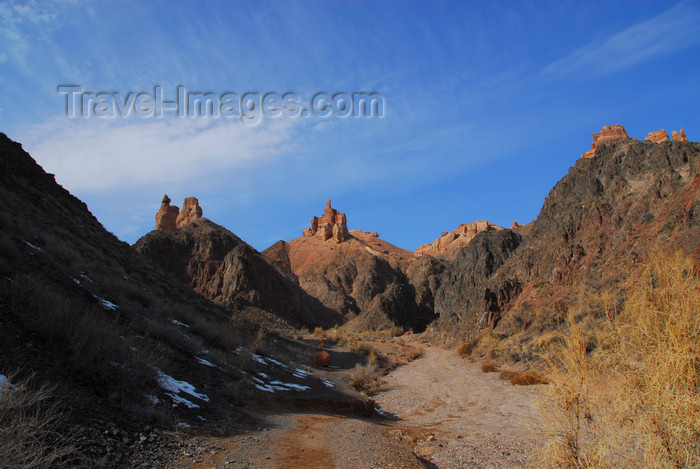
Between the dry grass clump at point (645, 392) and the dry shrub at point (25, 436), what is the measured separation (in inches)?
208

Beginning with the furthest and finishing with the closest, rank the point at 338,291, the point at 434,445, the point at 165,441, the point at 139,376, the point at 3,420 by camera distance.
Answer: the point at 338,291, the point at 434,445, the point at 139,376, the point at 165,441, the point at 3,420

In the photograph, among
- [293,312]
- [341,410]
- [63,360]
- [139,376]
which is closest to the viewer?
[63,360]

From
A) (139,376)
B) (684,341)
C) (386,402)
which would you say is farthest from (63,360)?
(386,402)

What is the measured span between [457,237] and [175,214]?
95.0 m

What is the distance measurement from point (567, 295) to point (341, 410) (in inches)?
762

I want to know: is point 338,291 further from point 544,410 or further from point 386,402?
point 544,410

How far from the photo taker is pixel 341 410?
41.0 ft

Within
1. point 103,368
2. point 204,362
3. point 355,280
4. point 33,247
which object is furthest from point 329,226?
point 103,368

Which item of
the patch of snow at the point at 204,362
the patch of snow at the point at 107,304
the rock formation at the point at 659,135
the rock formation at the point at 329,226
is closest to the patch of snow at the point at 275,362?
the patch of snow at the point at 204,362

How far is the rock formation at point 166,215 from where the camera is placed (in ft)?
285

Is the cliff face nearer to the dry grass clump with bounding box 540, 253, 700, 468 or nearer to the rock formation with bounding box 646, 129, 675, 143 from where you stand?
the dry grass clump with bounding box 540, 253, 700, 468

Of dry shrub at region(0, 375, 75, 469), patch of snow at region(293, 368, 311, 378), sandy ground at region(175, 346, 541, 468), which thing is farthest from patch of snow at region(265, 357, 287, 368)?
dry shrub at region(0, 375, 75, 469)

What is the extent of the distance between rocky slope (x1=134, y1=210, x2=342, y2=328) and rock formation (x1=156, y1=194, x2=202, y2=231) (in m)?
15.7

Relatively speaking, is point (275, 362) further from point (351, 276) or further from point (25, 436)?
point (351, 276)
